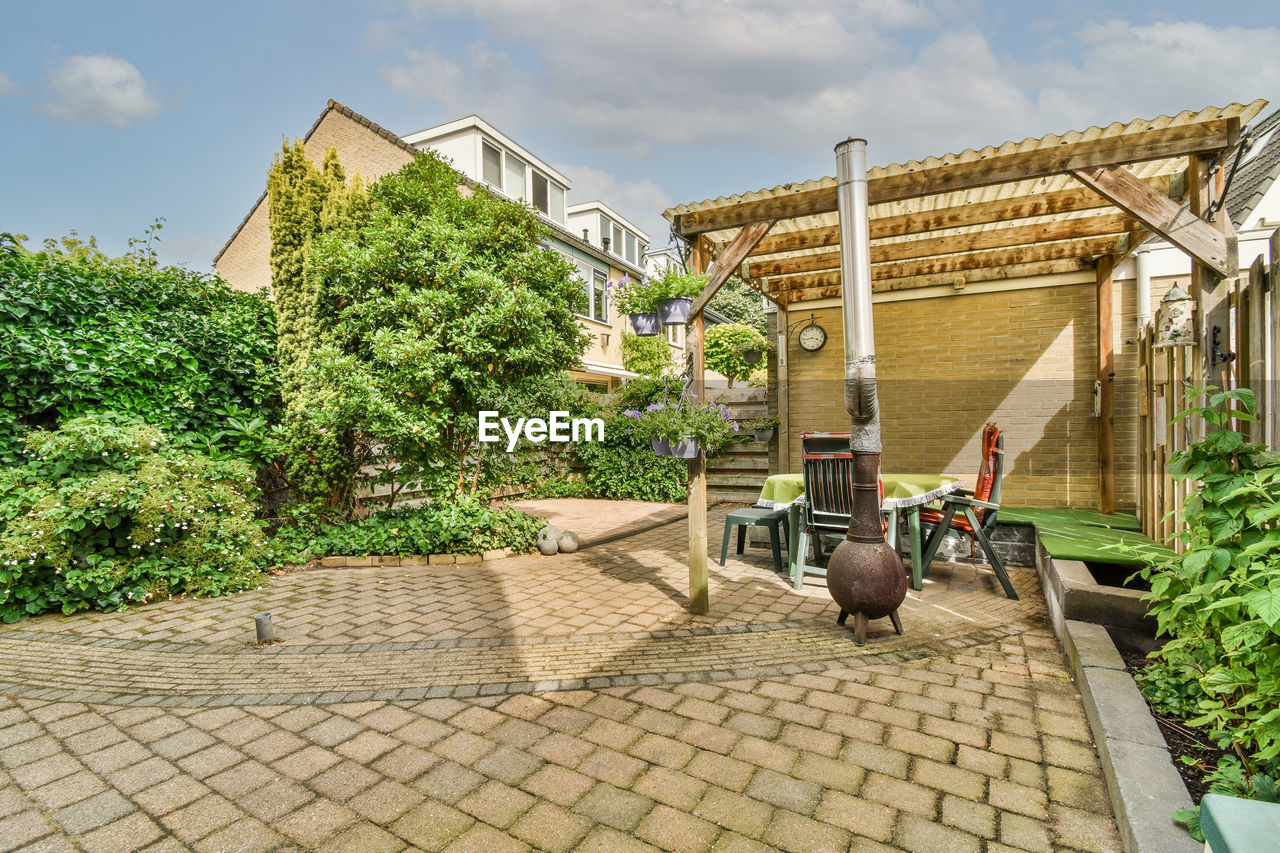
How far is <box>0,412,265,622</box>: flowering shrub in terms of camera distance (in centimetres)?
403

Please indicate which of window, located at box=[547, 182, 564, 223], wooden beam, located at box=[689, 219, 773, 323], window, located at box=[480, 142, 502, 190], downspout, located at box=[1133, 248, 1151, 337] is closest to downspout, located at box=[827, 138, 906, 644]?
wooden beam, located at box=[689, 219, 773, 323]

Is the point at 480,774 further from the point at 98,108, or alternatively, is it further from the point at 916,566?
the point at 98,108

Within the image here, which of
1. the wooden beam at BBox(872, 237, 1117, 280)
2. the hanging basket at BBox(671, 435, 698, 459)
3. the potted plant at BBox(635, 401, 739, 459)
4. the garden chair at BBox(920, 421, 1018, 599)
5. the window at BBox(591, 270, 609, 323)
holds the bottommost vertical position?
the garden chair at BBox(920, 421, 1018, 599)

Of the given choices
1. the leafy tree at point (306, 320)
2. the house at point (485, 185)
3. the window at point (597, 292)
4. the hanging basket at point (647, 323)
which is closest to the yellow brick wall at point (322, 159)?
the house at point (485, 185)

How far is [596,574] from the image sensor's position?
520 centimetres

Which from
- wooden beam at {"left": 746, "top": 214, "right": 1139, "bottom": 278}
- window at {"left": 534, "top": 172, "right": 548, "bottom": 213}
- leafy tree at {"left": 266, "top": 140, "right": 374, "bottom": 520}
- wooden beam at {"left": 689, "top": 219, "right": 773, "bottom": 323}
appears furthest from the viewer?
window at {"left": 534, "top": 172, "right": 548, "bottom": 213}

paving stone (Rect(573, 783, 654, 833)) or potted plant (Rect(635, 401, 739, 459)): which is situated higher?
Result: potted plant (Rect(635, 401, 739, 459))

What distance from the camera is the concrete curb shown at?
160 cm

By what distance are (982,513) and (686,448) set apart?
2845 mm

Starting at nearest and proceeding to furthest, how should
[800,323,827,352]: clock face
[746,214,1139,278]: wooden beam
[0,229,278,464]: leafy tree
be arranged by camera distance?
[0,229,278,464]: leafy tree < [746,214,1139,278]: wooden beam < [800,323,827,352]: clock face

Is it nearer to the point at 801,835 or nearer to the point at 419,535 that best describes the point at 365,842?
the point at 801,835

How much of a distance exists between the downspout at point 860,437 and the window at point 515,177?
15.7 m

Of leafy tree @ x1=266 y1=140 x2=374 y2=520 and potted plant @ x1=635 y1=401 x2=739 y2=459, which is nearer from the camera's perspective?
potted plant @ x1=635 y1=401 x2=739 y2=459

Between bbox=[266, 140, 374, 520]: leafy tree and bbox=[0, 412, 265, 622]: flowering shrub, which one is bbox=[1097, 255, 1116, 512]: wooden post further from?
bbox=[0, 412, 265, 622]: flowering shrub
